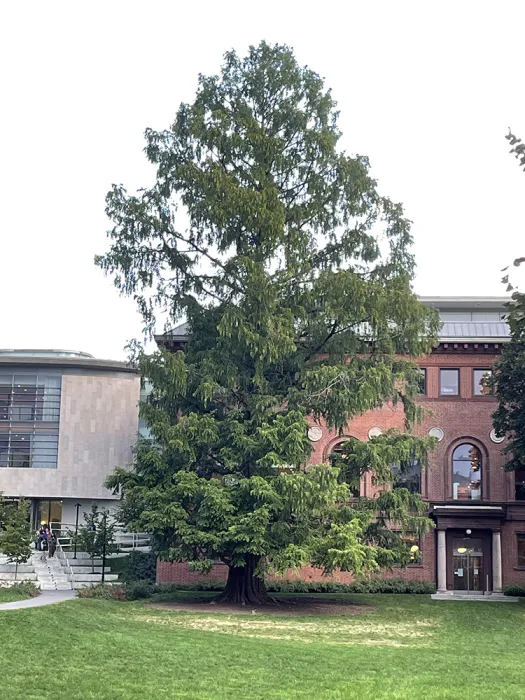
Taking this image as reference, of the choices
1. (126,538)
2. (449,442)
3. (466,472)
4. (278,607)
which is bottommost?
(278,607)

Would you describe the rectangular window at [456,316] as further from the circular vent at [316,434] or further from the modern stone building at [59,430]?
the modern stone building at [59,430]

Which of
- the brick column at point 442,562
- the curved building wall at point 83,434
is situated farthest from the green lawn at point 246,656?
the curved building wall at point 83,434

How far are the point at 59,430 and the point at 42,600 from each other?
Result: 25.1m

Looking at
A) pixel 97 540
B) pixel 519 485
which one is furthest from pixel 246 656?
pixel 519 485

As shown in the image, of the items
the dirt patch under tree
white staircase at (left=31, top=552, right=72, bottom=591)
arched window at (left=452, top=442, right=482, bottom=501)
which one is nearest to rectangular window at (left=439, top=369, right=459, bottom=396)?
arched window at (left=452, top=442, right=482, bottom=501)

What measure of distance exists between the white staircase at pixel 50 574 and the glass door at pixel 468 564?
16801 millimetres

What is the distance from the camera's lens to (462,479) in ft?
139

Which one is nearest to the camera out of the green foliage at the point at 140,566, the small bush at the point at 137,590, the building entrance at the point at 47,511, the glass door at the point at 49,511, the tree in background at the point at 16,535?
A: the small bush at the point at 137,590

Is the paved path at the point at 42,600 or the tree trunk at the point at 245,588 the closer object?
the paved path at the point at 42,600

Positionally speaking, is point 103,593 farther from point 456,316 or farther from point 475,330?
point 456,316

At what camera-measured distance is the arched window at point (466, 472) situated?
4228 centimetres

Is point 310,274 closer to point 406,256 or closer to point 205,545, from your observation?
point 406,256

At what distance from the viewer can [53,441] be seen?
5353 centimetres

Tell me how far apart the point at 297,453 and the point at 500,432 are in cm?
1074
